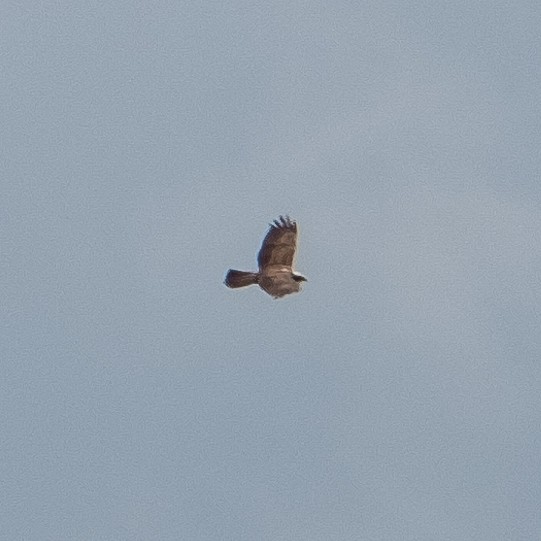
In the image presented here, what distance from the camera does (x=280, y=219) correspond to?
32.7 m

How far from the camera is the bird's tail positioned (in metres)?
32.6

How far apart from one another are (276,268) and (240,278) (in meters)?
1.20

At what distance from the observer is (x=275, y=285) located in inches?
1283

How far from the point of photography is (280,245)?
32688 mm

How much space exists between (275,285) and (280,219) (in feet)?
6.95

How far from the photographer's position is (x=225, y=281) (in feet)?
108

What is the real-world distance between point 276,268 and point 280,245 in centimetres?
75

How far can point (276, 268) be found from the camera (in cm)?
3266

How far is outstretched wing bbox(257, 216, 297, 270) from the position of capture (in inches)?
1284

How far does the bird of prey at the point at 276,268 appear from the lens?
3256cm

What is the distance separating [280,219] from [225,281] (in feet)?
8.78

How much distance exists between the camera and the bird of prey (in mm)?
32562

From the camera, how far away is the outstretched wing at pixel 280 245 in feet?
107

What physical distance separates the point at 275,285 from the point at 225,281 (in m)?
1.66
